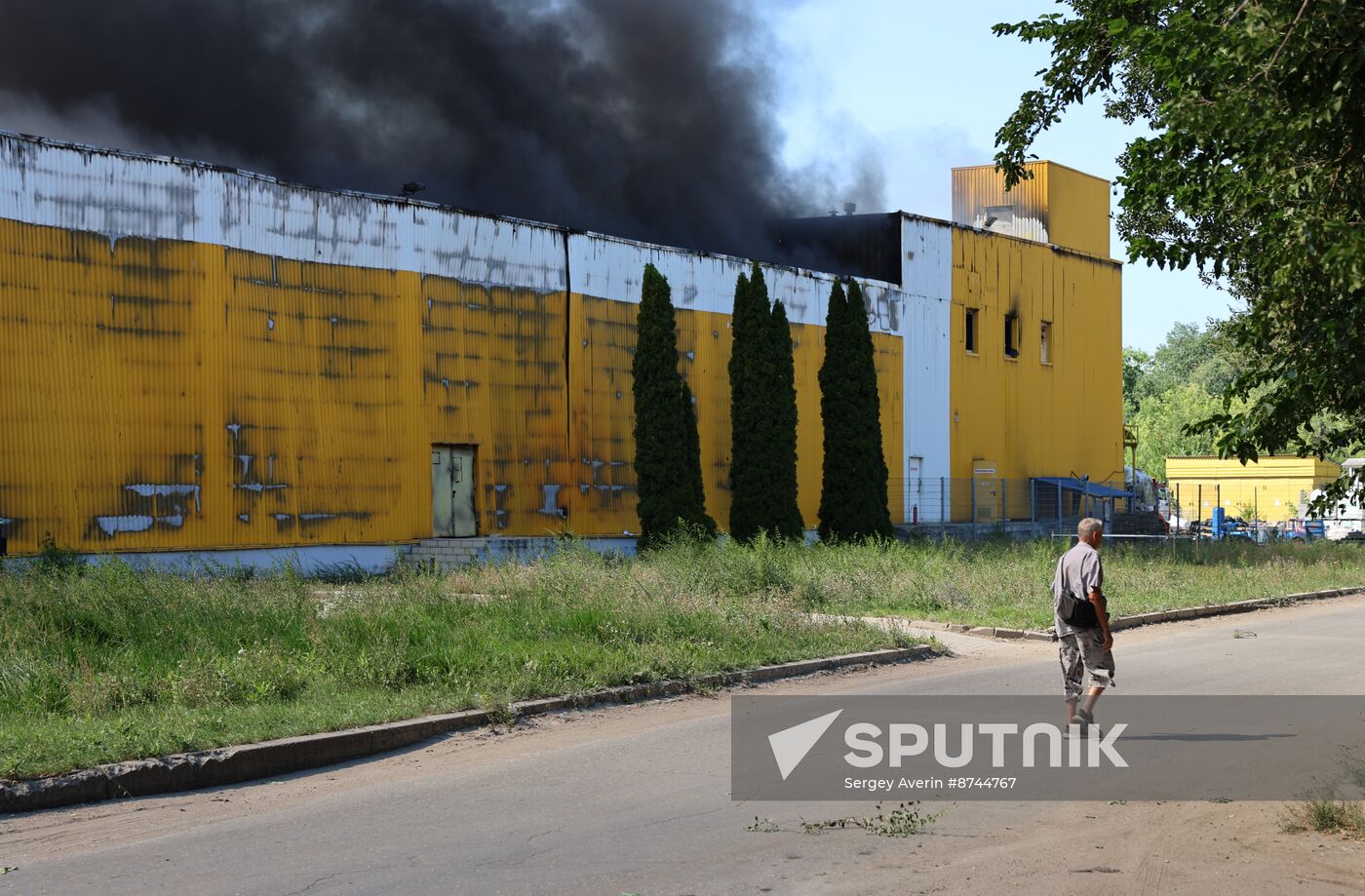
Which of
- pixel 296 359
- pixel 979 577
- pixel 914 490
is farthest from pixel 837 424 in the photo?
pixel 296 359

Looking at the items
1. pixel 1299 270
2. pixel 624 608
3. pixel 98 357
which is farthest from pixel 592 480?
pixel 1299 270

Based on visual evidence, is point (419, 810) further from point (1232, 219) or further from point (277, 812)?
point (1232, 219)

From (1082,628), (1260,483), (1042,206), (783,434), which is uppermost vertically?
(1042,206)

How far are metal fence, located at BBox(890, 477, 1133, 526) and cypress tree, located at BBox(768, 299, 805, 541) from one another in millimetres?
8408

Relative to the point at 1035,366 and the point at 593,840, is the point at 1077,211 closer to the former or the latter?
the point at 1035,366

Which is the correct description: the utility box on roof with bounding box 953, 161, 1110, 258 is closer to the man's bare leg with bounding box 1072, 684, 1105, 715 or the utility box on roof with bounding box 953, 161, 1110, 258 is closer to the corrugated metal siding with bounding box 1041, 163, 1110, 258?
the corrugated metal siding with bounding box 1041, 163, 1110, 258

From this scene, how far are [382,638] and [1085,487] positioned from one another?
38667mm

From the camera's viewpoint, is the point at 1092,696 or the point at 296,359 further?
the point at 296,359

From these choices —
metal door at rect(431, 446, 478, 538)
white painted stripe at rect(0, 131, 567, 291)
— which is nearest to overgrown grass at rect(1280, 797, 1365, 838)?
white painted stripe at rect(0, 131, 567, 291)

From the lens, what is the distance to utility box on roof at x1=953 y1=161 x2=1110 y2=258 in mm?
49500

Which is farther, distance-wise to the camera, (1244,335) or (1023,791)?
(1244,335)

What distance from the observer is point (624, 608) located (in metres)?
15.2

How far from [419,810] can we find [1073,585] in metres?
5.08

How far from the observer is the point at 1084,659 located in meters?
10.1
